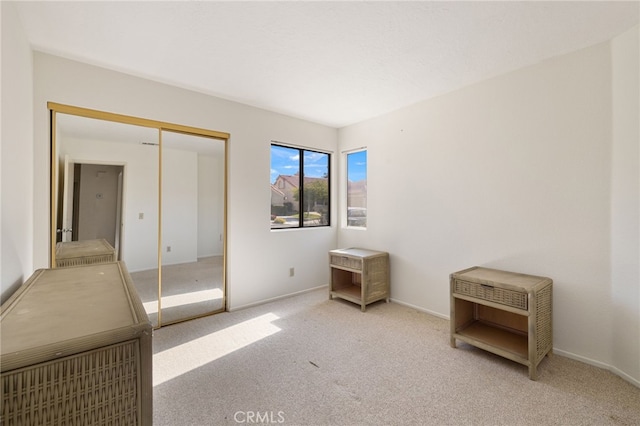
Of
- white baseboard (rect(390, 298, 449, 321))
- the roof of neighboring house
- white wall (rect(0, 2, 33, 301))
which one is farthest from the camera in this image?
the roof of neighboring house

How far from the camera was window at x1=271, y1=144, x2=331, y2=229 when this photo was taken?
3684mm

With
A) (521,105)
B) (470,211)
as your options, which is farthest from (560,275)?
(521,105)

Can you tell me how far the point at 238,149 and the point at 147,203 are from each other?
1.10 m

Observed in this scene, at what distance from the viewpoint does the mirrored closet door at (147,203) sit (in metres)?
2.28

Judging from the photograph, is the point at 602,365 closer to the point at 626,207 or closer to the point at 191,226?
the point at 626,207

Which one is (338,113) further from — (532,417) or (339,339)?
(532,417)

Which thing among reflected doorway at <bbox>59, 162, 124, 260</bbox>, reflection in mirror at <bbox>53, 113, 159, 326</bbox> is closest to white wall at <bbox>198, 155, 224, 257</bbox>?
reflection in mirror at <bbox>53, 113, 159, 326</bbox>

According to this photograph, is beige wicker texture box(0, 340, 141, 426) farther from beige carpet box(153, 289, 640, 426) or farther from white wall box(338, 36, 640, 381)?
white wall box(338, 36, 640, 381)

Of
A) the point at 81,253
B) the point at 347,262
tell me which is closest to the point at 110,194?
the point at 81,253

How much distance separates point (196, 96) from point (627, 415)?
4120mm

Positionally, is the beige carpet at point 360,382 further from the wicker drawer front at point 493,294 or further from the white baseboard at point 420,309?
the wicker drawer front at point 493,294

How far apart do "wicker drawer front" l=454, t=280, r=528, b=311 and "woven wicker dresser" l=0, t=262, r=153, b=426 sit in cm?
225

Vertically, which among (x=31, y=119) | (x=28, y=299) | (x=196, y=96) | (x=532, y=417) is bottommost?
(x=532, y=417)

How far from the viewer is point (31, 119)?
2.06m
